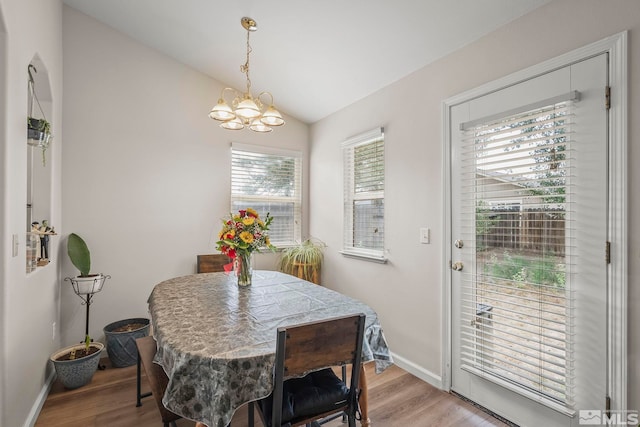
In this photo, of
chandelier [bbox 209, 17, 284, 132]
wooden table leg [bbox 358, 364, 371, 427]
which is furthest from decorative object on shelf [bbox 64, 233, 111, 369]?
wooden table leg [bbox 358, 364, 371, 427]

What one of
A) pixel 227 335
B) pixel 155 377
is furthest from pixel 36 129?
pixel 227 335

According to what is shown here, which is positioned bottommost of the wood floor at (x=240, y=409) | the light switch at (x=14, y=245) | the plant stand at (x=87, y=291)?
the wood floor at (x=240, y=409)

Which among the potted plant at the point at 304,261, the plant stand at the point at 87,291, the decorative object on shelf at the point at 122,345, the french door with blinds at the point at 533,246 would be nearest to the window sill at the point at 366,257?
the potted plant at the point at 304,261

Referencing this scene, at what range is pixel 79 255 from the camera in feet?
9.03

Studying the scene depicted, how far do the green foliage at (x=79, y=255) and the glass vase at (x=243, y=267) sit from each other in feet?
4.78

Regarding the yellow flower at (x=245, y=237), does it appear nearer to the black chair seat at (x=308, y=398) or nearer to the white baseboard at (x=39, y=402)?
the black chair seat at (x=308, y=398)

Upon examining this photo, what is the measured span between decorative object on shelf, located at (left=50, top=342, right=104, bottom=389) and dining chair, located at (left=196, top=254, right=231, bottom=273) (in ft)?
3.59

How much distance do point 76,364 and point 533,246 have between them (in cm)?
335

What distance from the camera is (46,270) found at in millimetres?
2361

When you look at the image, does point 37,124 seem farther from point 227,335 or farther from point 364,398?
point 364,398

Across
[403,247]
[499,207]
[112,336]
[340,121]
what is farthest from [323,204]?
[112,336]

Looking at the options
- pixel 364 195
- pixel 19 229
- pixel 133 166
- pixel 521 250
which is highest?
pixel 133 166

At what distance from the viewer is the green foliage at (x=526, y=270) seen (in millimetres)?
1825

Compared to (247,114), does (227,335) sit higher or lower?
lower
